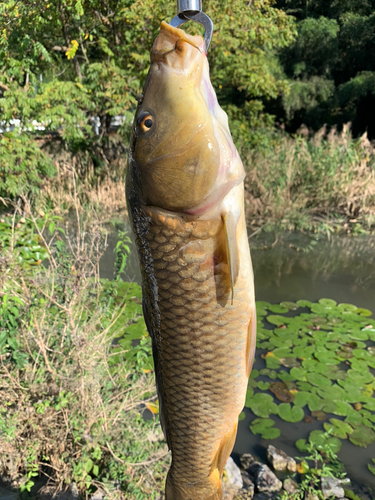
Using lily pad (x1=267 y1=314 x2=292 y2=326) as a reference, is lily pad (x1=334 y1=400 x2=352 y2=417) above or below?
above

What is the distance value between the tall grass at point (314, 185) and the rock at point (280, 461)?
15.4ft

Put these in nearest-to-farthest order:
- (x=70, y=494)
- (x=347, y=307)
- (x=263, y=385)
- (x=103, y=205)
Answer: (x=70, y=494), (x=263, y=385), (x=347, y=307), (x=103, y=205)

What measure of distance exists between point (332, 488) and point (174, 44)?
290 centimetres

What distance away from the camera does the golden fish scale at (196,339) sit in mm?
1091

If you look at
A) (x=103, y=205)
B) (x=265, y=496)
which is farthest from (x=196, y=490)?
(x=103, y=205)

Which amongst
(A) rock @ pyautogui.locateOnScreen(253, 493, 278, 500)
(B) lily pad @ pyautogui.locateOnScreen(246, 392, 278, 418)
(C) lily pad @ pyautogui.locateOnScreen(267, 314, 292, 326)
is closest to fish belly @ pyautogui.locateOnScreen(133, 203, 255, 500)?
(A) rock @ pyautogui.locateOnScreen(253, 493, 278, 500)

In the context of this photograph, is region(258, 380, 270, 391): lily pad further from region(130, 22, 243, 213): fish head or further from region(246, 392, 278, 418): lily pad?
region(130, 22, 243, 213): fish head

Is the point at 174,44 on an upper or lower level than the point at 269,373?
upper

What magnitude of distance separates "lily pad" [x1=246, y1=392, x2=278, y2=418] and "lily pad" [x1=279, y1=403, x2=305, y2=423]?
0.19 feet

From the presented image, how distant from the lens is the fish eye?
3.39 ft

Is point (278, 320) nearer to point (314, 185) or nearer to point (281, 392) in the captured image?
point (281, 392)

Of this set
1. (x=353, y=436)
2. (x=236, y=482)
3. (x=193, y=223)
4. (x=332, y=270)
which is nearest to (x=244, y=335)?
(x=193, y=223)

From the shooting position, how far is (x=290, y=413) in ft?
10.6

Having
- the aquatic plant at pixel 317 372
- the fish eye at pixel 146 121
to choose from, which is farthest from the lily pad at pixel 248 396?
the fish eye at pixel 146 121
